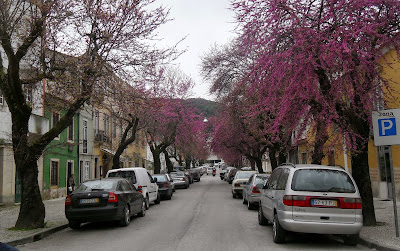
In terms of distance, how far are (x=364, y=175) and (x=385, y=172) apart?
8.74m

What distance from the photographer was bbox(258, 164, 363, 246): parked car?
7762mm

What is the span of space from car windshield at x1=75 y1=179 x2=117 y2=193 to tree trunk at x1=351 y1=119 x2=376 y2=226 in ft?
22.9

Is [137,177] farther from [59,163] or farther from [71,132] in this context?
[71,132]

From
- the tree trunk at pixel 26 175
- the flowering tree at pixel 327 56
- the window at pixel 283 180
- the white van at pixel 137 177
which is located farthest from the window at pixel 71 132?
the window at pixel 283 180

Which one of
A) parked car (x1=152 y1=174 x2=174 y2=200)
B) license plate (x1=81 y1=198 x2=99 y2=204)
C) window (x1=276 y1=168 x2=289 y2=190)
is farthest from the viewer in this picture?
parked car (x1=152 y1=174 x2=174 y2=200)

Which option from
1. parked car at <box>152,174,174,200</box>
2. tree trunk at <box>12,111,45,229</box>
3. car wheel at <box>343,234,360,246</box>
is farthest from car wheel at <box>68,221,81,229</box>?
parked car at <box>152,174,174,200</box>

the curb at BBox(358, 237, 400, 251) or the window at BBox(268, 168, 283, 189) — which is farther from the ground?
the window at BBox(268, 168, 283, 189)

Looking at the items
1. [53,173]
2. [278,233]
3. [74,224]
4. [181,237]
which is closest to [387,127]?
[278,233]

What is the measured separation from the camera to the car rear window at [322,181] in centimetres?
802

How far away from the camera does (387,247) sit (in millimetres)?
7461

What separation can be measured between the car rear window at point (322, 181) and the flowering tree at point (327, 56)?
4.58 feet

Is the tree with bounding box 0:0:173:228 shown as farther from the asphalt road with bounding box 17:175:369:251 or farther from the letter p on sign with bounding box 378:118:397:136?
the letter p on sign with bounding box 378:118:397:136

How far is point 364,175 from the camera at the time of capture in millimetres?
10422

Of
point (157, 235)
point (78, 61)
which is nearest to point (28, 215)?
point (157, 235)
